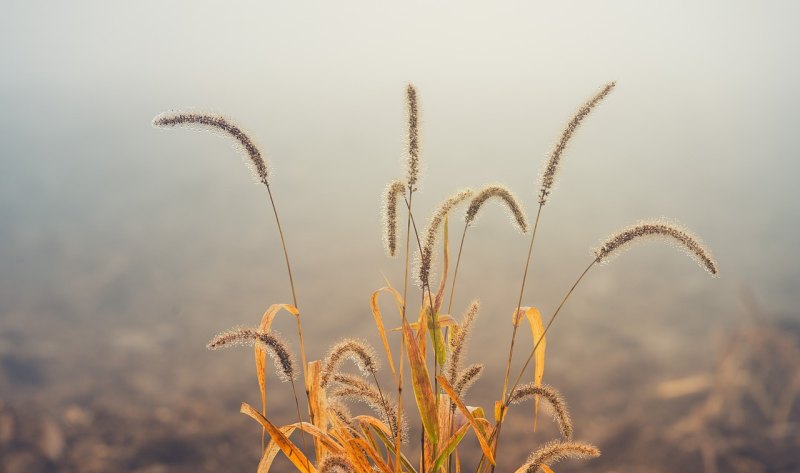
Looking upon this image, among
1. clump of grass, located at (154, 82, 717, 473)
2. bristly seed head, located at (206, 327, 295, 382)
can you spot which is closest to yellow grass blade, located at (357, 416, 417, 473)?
clump of grass, located at (154, 82, 717, 473)

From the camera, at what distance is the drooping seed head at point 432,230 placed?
1.69 metres

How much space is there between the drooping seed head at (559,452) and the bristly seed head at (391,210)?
2.09 feet

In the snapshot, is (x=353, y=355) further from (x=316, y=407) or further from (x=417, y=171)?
(x=417, y=171)

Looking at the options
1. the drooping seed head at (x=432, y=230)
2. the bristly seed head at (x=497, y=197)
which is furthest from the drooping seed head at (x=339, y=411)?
the bristly seed head at (x=497, y=197)

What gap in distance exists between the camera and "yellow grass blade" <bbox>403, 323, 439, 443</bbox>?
163cm

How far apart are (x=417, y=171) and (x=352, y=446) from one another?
0.77m

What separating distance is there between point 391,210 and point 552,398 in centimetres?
66

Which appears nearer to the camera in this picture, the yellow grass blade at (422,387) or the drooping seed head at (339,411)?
the yellow grass blade at (422,387)

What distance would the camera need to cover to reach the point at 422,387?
1.64m

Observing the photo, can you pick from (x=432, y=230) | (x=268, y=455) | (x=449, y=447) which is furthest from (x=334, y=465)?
(x=432, y=230)

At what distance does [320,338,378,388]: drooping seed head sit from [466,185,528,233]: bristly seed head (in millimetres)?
444

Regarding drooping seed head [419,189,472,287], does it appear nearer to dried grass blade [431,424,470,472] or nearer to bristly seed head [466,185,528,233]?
bristly seed head [466,185,528,233]

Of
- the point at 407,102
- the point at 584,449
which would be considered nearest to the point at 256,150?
the point at 407,102

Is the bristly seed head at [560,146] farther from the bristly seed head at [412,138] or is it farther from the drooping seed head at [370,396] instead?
the drooping seed head at [370,396]
